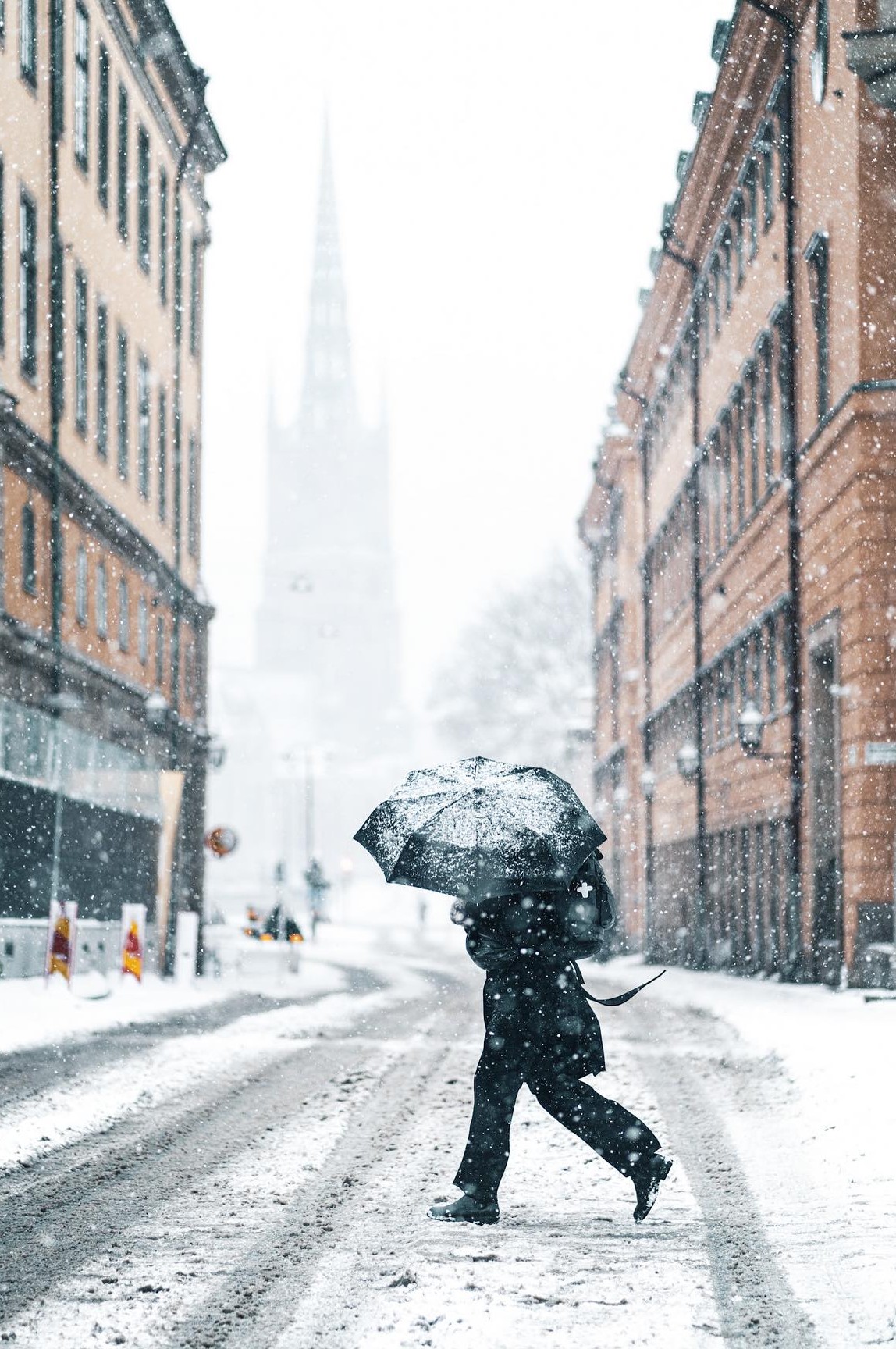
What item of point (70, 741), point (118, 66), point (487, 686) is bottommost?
point (70, 741)

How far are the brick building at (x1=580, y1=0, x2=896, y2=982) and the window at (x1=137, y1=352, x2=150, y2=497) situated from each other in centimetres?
987

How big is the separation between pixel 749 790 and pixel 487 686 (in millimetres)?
49948

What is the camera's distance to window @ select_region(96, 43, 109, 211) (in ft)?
110

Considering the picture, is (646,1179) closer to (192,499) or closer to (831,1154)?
(831,1154)

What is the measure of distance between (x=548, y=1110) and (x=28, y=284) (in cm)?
2268

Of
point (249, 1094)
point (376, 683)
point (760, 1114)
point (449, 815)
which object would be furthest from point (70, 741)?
point (376, 683)

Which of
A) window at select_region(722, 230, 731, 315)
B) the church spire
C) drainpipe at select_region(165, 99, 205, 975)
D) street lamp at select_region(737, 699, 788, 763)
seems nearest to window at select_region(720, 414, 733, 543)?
window at select_region(722, 230, 731, 315)

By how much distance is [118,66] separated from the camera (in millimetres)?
35125

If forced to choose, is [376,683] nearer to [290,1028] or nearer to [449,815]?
[290,1028]

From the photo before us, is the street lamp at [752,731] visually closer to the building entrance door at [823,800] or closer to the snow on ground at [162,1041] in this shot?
the building entrance door at [823,800]

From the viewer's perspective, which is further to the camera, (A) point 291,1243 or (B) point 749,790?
(B) point 749,790

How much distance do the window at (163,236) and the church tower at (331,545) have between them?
13524 cm

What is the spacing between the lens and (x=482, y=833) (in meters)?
7.52

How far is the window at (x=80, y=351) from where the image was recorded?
103 ft
